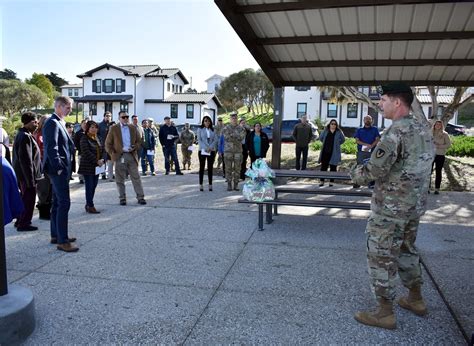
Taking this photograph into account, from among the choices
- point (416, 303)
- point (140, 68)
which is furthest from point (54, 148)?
point (140, 68)

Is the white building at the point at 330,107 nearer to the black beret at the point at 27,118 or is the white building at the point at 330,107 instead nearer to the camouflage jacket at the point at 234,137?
the camouflage jacket at the point at 234,137

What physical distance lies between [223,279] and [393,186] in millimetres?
2029

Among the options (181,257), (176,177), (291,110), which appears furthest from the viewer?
(291,110)

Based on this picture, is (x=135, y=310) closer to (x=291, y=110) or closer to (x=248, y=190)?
(x=248, y=190)

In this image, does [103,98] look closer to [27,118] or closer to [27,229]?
[27,118]

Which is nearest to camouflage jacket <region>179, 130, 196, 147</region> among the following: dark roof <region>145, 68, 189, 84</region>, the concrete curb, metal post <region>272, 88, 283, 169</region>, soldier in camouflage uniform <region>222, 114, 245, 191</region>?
soldier in camouflage uniform <region>222, 114, 245, 191</region>

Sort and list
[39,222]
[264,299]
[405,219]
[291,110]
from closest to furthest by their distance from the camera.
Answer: [405,219], [264,299], [39,222], [291,110]

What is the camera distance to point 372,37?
682cm

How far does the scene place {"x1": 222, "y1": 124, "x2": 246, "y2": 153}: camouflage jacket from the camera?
32.9 feet

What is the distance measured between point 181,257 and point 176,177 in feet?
24.7

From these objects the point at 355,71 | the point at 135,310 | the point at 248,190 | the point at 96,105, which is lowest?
the point at 135,310

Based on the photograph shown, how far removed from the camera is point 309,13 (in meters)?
6.32

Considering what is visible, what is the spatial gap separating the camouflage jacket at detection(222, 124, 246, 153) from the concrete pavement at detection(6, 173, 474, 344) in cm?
284

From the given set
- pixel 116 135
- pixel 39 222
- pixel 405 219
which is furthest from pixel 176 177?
pixel 405 219
